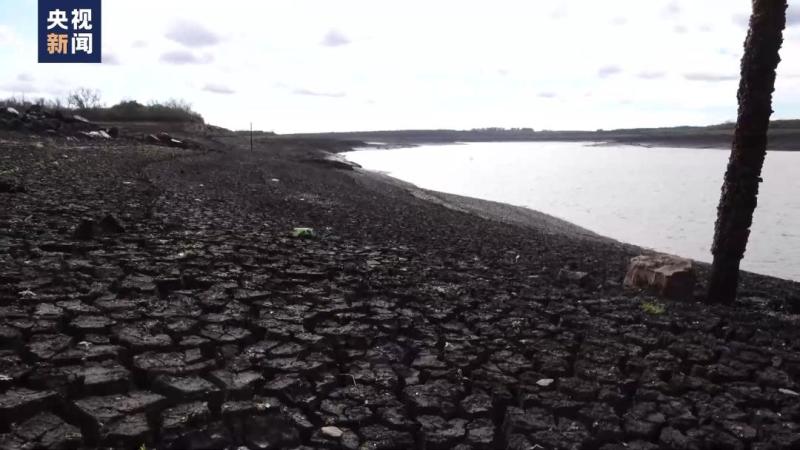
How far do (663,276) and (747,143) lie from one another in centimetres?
182

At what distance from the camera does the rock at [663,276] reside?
6.98m

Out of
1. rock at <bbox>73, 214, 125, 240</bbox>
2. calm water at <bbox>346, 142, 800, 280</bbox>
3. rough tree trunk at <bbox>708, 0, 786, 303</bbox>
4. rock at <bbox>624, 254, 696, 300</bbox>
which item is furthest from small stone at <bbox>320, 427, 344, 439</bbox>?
calm water at <bbox>346, 142, 800, 280</bbox>

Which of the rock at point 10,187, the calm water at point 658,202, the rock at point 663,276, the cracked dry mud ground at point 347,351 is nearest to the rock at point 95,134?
the calm water at point 658,202

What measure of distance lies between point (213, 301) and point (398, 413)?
2.37 meters

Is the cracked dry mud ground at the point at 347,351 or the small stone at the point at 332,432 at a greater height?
the cracked dry mud ground at the point at 347,351

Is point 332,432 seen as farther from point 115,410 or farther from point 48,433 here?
point 48,433

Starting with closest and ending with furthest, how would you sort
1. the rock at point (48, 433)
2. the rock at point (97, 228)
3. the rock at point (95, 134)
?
the rock at point (48, 433) < the rock at point (97, 228) < the rock at point (95, 134)

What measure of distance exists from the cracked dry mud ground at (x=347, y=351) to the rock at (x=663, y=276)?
13.5 inches

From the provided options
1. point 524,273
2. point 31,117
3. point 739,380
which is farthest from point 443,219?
point 31,117

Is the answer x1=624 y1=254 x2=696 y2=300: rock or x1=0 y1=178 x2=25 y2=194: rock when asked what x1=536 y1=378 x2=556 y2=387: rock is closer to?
x1=624 y1=254 x2=696 y2=300: rock

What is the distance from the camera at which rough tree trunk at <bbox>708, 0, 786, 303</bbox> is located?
6.37m

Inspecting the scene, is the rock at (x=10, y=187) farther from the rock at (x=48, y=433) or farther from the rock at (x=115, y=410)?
the rock at (x=48, y=433)

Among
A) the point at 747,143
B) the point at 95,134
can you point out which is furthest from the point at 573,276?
the point at 95,134

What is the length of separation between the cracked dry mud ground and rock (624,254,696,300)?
0.34m
